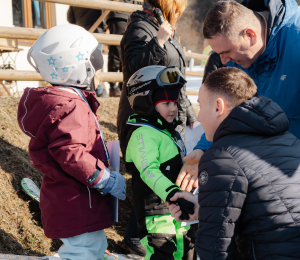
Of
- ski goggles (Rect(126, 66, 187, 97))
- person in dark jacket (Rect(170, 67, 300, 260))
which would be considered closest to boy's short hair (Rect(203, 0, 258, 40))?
ski goggles (Rect(126, 66, 187, 97))

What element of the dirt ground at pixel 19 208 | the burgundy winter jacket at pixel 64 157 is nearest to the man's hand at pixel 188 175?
the burgundy winter jacket at pixel 64 157

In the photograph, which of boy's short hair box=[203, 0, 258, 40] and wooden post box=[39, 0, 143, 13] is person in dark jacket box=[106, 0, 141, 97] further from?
boy's short hair box=[203, 0, 258, 40]

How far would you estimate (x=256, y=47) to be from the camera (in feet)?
8.05

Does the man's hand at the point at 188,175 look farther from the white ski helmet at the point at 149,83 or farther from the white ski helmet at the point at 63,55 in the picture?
the white ski helmet at the point at 63,55

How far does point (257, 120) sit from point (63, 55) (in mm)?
1440

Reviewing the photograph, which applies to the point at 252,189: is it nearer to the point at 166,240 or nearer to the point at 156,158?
the point at 156,158

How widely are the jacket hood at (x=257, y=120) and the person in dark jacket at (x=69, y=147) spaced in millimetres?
1001

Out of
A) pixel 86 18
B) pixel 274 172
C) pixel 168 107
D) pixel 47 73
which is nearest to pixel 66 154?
pixel 47 73

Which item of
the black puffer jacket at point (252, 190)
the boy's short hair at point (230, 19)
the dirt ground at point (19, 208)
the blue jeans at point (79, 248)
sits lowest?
the dirt ground at point (19, 208)

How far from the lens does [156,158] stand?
2.33 meters

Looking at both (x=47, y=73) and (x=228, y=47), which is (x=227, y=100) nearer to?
(x=228, y=47)

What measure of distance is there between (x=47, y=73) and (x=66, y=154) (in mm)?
658

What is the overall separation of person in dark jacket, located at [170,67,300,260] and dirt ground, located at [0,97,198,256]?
2.00 m

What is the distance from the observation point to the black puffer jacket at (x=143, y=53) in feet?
9.36
